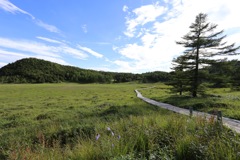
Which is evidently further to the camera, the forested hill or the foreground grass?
the forested hill

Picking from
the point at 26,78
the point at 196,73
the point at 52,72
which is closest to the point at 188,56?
the point at 196,73

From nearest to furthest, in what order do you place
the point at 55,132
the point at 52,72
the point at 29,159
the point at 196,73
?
the point at 29,159, the point at 55,132, the point at 196,73, the point at 52,72

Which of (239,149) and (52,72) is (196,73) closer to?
(239,149)

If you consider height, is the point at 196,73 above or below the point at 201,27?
below

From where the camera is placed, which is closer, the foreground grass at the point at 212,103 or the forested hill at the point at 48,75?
the foreground grass at the point at 212,103

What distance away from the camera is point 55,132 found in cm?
966

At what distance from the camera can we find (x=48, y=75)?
143 metres

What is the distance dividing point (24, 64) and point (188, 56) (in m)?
159

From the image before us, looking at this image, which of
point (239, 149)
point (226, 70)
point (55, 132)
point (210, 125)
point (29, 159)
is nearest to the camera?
point (239, 149)

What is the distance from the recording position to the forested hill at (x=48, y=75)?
433 feet

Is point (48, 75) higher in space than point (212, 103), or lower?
higher

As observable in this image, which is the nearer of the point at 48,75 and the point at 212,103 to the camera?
the point at 212,103

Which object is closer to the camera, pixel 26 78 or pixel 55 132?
pixel 55 132

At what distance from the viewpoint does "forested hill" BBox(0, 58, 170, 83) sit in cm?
13212
